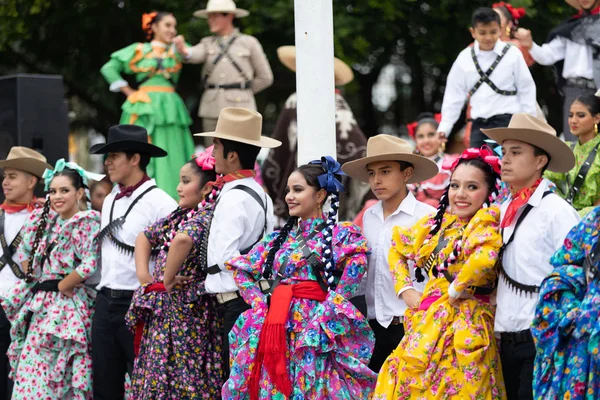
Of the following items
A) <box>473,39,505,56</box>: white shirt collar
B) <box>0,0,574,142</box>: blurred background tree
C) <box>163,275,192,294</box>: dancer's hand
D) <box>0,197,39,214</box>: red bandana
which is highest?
<box>0,0,574,142</box>: blurred background tree

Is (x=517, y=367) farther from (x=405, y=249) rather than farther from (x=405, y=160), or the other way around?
(x=405, y=160)

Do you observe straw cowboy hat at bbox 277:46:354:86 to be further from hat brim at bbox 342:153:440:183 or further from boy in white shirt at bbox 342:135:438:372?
boy in white shirt at bbox 342:135:438:372

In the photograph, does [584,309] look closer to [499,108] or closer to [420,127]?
[499,108]

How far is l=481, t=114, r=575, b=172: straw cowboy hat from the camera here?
5707mm

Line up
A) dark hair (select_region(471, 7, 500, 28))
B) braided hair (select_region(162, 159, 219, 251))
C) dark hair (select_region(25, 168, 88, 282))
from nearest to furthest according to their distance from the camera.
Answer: braided hair (select_region(162, 159, 219, 251)), dark hair (select_region(25, 168, 88, 282)), dark hair (select_region(471, 7, 500, 28))

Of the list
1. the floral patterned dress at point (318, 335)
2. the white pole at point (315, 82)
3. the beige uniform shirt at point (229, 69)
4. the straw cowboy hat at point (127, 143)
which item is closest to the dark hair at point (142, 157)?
the straw cowboy hat at point (127, 143)

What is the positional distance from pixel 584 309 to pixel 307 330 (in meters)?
1.71

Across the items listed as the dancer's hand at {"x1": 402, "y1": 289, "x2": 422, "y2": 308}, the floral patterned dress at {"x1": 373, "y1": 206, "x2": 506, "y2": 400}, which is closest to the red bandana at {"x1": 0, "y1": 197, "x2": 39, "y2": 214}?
the dancer's hand at {"x1": 402, "y1": 289, "x2": 422, "y2": 308}

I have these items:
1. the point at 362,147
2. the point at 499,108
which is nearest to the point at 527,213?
the point at 499,108

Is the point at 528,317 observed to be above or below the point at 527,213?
below

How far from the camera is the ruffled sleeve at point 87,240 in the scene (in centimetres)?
790

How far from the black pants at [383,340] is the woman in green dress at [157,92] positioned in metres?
5.23

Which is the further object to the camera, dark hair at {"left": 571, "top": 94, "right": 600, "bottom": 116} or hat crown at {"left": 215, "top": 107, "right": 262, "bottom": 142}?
dark hair at {"left": 571, "top": 94, "right": 600, "bottom": 116}

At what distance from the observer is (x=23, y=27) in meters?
14.5
